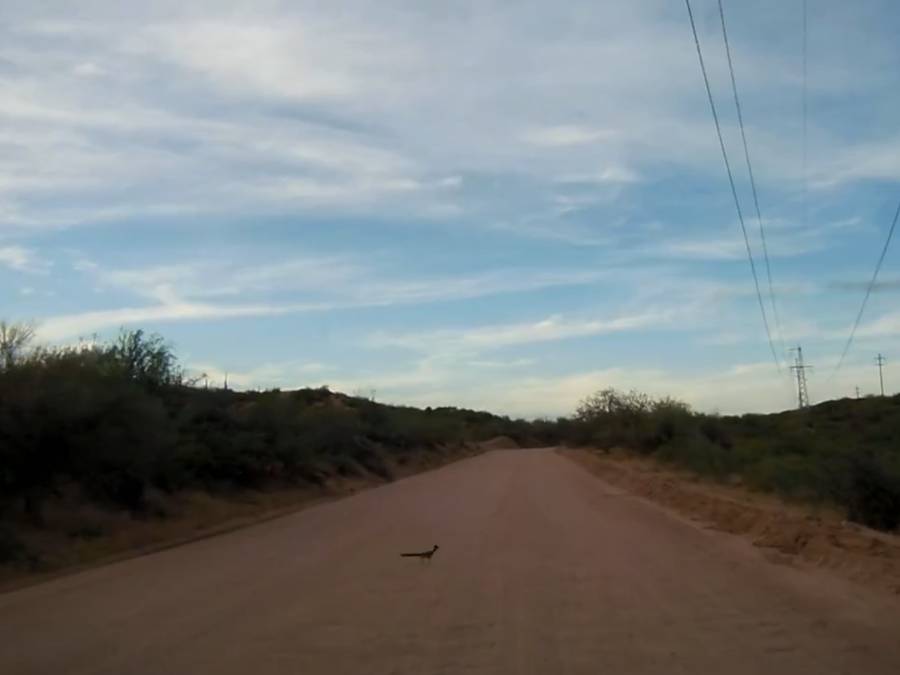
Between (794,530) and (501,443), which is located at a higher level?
(501,443)

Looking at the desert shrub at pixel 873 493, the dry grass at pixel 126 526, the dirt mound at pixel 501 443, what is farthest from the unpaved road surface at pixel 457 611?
the dirt mound at pixel 501 443

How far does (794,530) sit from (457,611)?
11726 mm

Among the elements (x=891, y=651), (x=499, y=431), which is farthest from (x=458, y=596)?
(x=499, y=431)

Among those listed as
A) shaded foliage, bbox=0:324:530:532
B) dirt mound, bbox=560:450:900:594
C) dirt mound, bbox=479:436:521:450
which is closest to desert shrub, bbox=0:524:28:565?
shaded foliage, bbox=0:324:530:532

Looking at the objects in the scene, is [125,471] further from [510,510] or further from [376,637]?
[376,637]

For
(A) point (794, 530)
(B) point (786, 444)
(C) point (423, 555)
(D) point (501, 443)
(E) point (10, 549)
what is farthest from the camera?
(D) point (501, 443)

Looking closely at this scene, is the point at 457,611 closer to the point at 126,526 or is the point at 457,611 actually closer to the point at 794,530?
the point at 794,530

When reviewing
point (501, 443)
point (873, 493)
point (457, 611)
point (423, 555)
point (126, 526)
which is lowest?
point (457, 611)

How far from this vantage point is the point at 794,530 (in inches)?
982

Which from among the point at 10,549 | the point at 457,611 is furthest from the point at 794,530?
the point at 10,549

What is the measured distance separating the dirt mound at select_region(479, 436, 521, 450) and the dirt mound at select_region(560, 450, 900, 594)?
111m

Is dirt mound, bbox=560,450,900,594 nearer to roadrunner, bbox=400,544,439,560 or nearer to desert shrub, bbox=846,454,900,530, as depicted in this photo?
desert shrub, bbox=846,454,900,530

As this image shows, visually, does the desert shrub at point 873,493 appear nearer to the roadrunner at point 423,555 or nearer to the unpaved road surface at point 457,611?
the unpaved road surface at point 457,611

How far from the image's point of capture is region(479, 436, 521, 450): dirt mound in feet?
517
